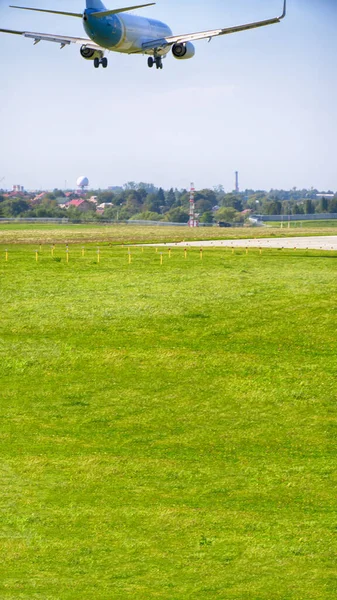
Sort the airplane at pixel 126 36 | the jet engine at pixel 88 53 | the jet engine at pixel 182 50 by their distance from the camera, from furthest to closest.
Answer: the jet engine at pixel 88 53 < the jet engine at pixel 182 50 < the airplane at pixel 126 36

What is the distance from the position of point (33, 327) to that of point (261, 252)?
162 ft

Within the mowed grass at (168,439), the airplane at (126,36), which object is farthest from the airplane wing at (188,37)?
the mowed grass at (168,439)

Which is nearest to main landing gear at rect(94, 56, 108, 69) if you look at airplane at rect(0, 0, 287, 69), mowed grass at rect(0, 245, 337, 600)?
airplane at rect(0, 0, 287, 69)

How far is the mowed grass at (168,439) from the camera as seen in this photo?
33.2 m

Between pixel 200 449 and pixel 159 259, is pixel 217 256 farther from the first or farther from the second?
pixel 200 449

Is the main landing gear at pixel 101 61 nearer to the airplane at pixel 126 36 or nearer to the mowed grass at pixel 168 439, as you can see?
the airplane at pixel 126 36

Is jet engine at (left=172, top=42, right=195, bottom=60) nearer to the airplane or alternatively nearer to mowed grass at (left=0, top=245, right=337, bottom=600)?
the airplane

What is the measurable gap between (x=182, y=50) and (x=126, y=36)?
7.73 meters

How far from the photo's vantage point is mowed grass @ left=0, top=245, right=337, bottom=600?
109ft

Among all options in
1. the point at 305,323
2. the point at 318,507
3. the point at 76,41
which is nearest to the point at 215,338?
the point at 305,323

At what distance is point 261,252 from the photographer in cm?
11738

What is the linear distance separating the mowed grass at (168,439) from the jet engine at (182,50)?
25827mm

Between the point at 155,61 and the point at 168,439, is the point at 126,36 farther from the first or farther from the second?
the point at 168,439

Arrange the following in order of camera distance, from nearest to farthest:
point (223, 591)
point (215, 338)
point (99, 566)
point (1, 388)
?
1. point (223, 591)
2. point (99, 566)
3. point (1, 388)
4. point (215, 338)
